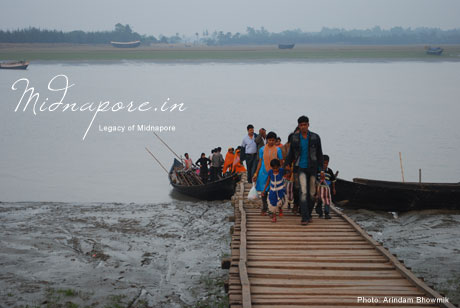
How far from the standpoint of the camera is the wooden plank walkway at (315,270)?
218 inches

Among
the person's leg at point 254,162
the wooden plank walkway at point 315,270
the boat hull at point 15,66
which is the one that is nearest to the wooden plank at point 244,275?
the wooden plank walkway at point 315,270

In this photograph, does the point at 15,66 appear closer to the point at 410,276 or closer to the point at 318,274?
the point at 318,274

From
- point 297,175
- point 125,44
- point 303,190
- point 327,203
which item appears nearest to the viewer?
point 303,190

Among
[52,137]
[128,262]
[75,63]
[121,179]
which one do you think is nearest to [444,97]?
[52,137]

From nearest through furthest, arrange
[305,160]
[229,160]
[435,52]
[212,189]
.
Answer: [305,160], [229,160], [212,189], [435,52]

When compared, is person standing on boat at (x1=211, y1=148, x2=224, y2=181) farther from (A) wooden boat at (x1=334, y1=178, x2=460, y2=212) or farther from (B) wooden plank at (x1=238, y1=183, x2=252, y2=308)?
(B) wooden plank at (x1=238, y1=183, x2=252, y2=308)

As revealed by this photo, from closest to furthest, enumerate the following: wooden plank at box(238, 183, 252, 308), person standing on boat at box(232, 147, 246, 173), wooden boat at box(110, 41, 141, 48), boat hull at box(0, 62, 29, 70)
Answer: wooden plank at box(238, 183, 252, 308) → person standing on boat at box(232, 147, 246, 173) → boat hull at box(0, 62, 29, 70) → wooden boat at box(110, 41, 141, 48)

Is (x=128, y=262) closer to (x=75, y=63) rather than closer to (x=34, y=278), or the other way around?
(x=34, y=278)

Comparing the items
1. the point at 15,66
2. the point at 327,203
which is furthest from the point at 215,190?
the point at 15,66

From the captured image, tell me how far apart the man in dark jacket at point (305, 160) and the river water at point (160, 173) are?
236 centimetres

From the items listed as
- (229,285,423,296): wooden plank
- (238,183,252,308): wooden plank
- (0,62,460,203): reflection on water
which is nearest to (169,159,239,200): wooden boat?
(0,62,460,203): reflection on water

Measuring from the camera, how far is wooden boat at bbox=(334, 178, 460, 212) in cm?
1377

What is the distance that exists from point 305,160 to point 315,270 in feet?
6.76

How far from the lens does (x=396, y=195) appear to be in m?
14.0
